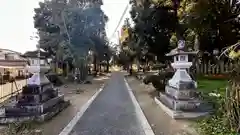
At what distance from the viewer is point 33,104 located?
1057cm

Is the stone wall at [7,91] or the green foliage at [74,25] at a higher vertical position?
the green foliage at [74,25]

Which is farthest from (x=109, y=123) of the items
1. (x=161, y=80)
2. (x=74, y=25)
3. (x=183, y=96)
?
(x=74, y=25)

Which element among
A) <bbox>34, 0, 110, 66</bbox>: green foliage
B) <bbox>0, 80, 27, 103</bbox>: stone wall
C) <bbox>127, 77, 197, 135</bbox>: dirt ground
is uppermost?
<bbox>34, 0, 110, 66</bbox>: green foliage

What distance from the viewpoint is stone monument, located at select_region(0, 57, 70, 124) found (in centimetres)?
1011

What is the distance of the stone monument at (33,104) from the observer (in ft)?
33.2

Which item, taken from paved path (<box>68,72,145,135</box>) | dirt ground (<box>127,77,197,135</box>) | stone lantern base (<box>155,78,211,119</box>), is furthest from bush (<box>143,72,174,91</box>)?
stone lantern base (<box>155,78,211,119</box>)

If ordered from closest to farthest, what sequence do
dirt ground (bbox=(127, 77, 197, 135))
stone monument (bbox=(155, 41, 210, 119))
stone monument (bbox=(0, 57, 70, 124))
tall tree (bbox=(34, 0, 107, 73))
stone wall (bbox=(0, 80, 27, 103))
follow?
dirt ground (bbox=(127, 77, 197, 135))
stone monument (bbox=(0, 57, 70, 124))
stone monument (bbox=(155, 41, 210, 119))
stone wall (bbox=(0, 80, 27, 103))
tall tree (bbox=(34, 0, 107, 73))

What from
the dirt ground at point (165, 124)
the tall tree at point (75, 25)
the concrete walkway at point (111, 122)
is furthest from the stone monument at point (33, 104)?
the tall tree at point (75, 25)

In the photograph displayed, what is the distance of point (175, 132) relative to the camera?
28.0ft

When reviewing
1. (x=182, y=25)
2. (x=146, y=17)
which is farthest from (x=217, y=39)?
(x=146, y=17)

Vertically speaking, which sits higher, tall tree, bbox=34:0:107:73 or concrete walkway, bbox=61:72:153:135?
tall tree, bbox=34:0:107:73

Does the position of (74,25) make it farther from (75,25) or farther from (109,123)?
(109,123)

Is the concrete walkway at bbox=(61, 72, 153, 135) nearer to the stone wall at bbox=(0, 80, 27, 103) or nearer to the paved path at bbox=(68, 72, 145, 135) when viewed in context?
the paved path at bbox=(68, 72, 145, 135)

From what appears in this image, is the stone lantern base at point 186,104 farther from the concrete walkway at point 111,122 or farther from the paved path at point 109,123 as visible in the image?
the paved path at point 109,123
